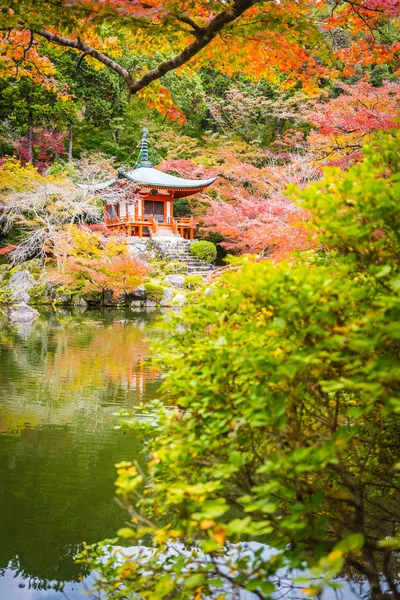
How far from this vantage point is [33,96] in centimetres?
2077

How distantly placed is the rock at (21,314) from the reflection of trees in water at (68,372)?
177 centimetres

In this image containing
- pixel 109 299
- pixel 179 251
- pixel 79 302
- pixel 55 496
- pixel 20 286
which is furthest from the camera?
pixel 179 251

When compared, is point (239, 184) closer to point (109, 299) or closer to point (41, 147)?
point (41, 147)

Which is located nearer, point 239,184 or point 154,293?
point 154,293

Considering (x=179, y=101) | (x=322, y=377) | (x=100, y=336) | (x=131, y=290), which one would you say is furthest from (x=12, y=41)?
(x=179, y=101)

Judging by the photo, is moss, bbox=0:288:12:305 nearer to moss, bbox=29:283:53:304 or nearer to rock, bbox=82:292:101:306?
moss, bbox=29:283:53:304

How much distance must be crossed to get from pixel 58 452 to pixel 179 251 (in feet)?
57.5

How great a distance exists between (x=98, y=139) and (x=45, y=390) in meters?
21.6

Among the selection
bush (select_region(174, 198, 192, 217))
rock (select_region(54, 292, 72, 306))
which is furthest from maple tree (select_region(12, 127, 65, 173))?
rock (select_region(54, 292, 72, 306))

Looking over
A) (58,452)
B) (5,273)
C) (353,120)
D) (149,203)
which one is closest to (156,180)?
(149,203)

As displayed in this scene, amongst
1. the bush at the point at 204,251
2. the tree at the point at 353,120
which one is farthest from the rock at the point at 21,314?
the bush at the point at 204,251

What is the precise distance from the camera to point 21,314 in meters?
13.6

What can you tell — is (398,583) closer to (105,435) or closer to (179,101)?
(105,435)

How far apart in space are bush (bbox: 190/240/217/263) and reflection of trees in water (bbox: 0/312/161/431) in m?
10.0
